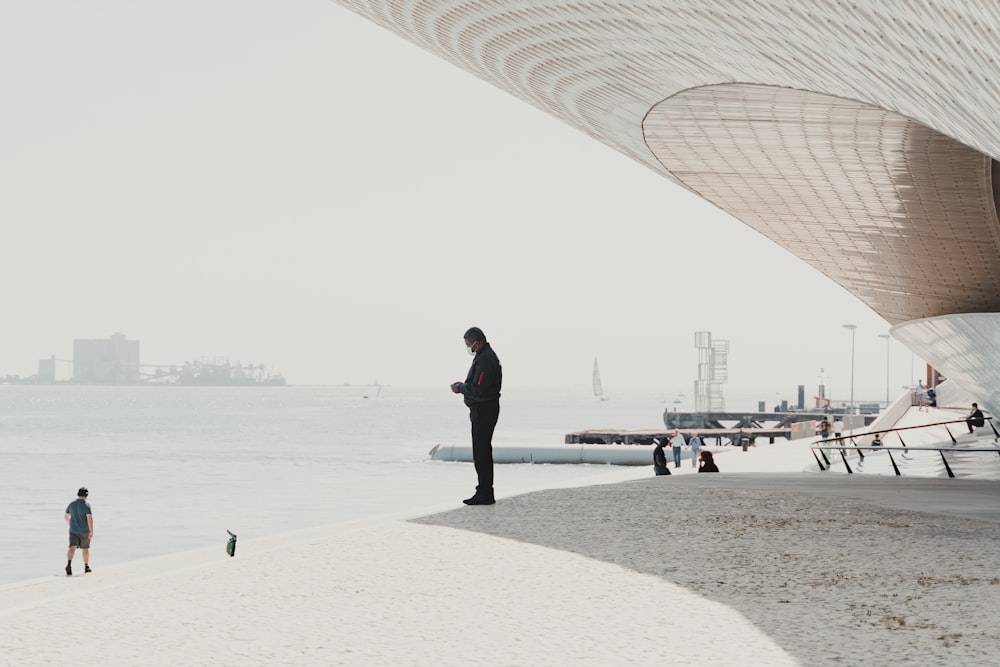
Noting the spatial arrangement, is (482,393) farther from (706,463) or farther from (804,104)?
(706,463)

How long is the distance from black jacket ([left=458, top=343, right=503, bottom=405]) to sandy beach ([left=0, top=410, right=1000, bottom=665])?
42.9 inches

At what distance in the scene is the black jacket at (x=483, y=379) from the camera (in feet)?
35.1

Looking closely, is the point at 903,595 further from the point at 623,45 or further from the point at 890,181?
the point at 890,181

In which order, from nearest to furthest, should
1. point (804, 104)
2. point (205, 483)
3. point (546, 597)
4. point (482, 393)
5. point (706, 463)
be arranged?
point (546, 597) → point (482, 393) → point (804, 104) → point (706, 463) → point (205, 483)

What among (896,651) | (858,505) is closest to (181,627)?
(896,651)

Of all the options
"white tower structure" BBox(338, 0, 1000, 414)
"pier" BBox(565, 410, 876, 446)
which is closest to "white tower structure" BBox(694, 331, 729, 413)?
"pier" BBox(565, 410, 876, 446)

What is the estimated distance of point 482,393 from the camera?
10.7 m

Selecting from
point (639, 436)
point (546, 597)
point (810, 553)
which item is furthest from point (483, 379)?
point (639, 436)

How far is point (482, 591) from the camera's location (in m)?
6.48

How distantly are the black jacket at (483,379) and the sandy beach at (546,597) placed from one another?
1.09 metres

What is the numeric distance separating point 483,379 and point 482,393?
0.42ft

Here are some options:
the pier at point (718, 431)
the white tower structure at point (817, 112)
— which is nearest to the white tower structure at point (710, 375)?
the pier at point (718, 431)

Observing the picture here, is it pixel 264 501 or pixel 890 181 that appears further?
pixel 264 501

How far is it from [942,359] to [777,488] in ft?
41.7
